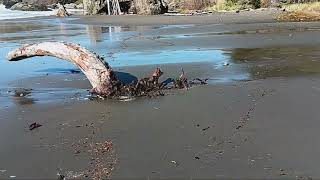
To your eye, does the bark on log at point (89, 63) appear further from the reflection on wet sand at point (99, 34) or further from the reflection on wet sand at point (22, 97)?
the reflection on wet sand at point (99, 34)

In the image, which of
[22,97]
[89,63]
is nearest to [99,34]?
[22,97]

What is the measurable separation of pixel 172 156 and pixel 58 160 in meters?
1.05

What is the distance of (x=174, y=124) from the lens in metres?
6.11

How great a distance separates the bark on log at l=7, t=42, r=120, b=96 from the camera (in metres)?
7.74

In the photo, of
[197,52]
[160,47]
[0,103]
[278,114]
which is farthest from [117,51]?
[278,114]

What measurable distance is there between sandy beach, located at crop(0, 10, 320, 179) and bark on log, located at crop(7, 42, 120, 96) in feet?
0.87

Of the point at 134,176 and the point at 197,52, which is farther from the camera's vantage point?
the point at 197,52

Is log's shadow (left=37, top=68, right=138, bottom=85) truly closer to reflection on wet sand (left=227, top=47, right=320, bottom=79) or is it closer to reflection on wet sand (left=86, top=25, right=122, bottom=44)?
reflection on wet sand (left=227, top=47, right=320, bottom=79)

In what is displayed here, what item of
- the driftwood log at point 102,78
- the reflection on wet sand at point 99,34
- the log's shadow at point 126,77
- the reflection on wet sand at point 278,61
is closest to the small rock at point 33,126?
the driftwood log at point 102,78

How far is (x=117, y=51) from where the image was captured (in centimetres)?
1386

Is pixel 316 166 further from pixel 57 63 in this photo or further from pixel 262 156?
pixel 57 63

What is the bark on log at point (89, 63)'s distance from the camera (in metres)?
7.74

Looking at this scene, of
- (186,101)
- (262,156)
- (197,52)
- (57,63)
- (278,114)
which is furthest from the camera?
(197,52)

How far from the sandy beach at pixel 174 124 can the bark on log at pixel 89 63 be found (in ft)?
0.87
